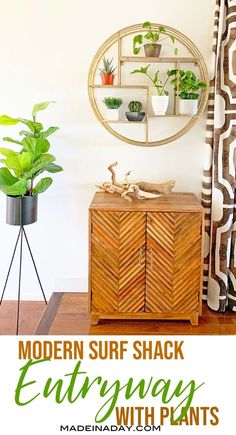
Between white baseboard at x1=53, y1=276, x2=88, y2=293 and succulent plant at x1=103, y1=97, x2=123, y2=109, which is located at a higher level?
succulent plant at x1=103, y1=97, x2=123, y2=109

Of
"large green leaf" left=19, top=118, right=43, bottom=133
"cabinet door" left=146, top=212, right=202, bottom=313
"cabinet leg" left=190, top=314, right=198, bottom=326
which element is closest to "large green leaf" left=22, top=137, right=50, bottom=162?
"large green leaf" left=19, top=118, right=43, bottom=133

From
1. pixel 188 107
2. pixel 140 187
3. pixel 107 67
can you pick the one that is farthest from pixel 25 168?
pixel 188 107

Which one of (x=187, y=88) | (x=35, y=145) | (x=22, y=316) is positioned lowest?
(x=22, y=316)

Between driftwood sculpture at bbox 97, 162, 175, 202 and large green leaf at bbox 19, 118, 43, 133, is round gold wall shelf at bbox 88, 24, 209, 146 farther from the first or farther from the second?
large green leaf at bbox 19, 118, 43, 133

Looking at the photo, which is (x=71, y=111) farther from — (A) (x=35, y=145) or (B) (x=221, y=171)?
(B) (x=221, y=171)

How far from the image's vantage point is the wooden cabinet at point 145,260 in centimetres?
306

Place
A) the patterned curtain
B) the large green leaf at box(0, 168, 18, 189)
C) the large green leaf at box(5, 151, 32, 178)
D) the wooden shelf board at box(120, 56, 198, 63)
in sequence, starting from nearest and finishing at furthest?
the large green leaf at box(5, 151, 32, 178) → the large green leaf at box(0, 168, 18, 189) → the patterned curtain → the wooden shelf board at box(120, 56, 198, 63)

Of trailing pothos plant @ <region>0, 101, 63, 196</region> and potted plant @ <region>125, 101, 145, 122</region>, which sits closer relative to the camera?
trailing pothos plant @ <region>0, 101, 63, 196</region>

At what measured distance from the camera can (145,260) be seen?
122 inches

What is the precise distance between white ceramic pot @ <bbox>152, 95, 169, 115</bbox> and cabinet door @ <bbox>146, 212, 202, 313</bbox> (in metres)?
→ 0.71

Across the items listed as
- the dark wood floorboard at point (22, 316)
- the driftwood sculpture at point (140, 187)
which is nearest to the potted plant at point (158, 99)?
the driftwood sculpture at point (140, 187)

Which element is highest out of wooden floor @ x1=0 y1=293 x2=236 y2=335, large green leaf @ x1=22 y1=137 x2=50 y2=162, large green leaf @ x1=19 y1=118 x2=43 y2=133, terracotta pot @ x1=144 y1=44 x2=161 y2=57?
terracotta pot @ x1=144 y1=44 x2=161 y2=57

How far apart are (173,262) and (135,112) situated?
3.31 feet

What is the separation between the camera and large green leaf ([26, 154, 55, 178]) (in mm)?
3029
